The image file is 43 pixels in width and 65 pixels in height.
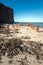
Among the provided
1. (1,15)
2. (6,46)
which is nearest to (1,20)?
(1,15)

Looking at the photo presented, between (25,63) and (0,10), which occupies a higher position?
(0,10)

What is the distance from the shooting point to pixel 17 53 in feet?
21.3

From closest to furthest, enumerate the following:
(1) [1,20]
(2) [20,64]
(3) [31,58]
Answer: (2) [20,64], (3) [31,58], (1) [1,20]

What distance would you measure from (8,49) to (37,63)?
2196 millimetres

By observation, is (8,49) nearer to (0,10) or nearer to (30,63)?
(30,63)

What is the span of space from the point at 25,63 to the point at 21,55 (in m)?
1.09

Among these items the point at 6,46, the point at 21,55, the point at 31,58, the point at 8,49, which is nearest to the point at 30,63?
the point at 31,58

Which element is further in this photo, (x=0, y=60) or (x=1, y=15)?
(x=1, y=15)

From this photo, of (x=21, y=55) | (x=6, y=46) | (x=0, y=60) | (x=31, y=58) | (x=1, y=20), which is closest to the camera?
(x=0, y=60)

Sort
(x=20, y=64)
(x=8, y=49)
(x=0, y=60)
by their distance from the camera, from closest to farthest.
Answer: (x=20, y=64) < (x=0, y=60) < (x=8, y=49)

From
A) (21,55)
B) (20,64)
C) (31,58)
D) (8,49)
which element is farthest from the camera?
(8,49)

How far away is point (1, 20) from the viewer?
47.5 meters

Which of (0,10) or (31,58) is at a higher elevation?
(0,10)

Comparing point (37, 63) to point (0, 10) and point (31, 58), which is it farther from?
point (0, 10)
